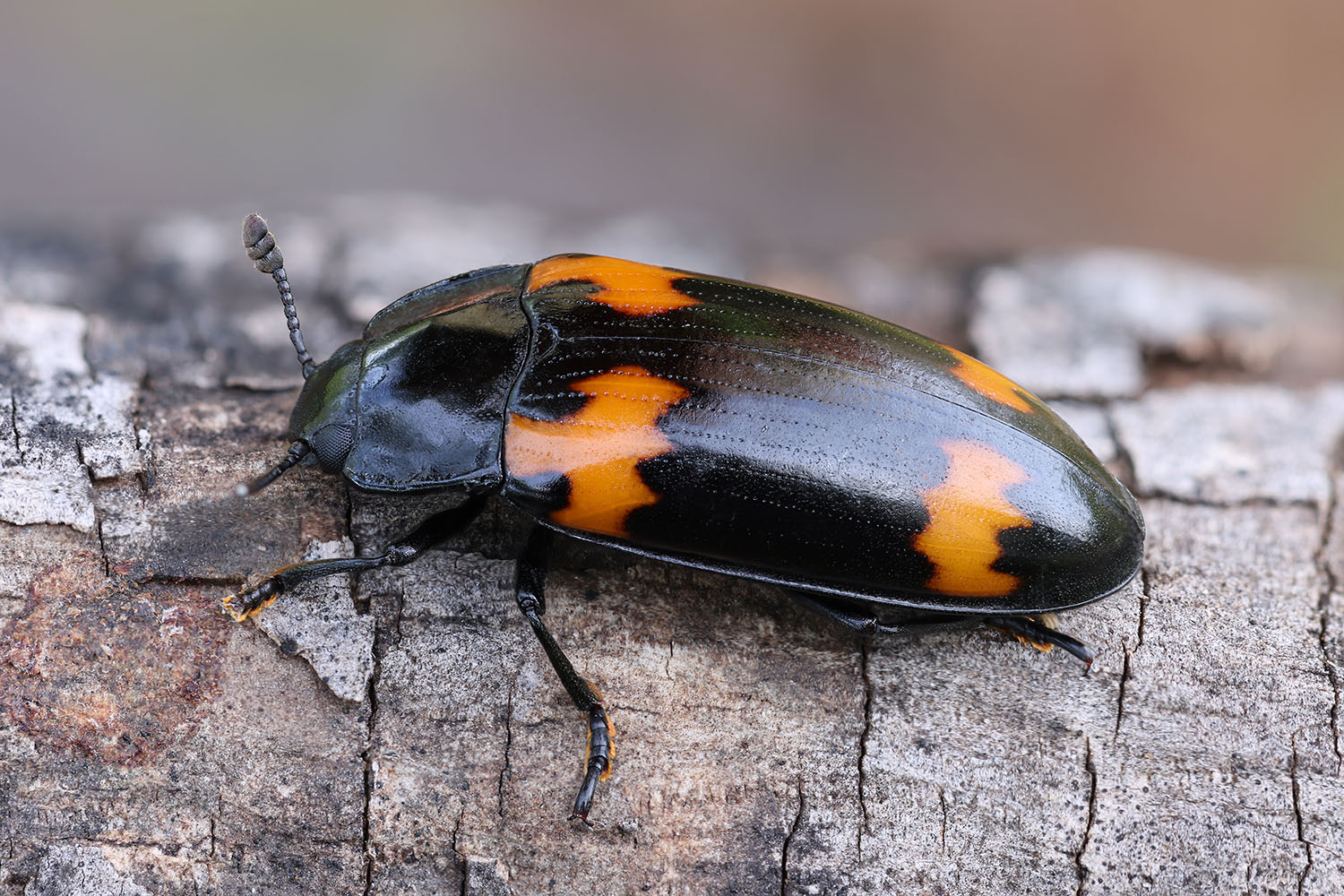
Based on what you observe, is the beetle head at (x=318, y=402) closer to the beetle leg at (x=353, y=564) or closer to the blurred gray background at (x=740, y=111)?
the beetle leg at (x=353, y=564)

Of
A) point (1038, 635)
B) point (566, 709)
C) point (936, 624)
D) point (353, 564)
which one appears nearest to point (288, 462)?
point (353, 564)

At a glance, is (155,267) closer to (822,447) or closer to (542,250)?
(542,250)

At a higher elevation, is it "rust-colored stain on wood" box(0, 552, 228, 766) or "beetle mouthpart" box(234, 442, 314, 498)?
"beetle mouthpart" box(234, 442, 314, 498)

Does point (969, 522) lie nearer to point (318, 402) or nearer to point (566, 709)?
point (566, 709)

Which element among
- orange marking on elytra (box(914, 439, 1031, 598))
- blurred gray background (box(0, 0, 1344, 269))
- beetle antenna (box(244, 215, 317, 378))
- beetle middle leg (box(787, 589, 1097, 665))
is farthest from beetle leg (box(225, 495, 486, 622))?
blurred gray background (box(0, 0, 1344, 269))

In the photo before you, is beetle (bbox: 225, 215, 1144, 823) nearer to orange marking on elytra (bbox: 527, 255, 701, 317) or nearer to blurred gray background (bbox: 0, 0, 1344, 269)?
orange marking on elytra (bbox: 527, 255, 701, 317)

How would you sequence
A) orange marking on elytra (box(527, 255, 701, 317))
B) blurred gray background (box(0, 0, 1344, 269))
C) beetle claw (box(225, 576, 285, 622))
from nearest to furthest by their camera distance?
beetle claw (box(225, 576, 285, 622)), orange marking on elytra (box(527, 255, 701, 317)), blurred gray background (box(0, 0, 1344, 269))

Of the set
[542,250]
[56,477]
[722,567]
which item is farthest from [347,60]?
[722,567]
